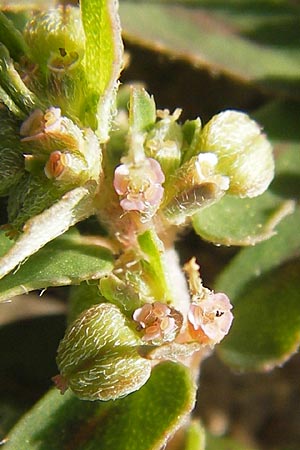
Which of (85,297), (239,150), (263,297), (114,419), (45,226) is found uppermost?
(45,226)

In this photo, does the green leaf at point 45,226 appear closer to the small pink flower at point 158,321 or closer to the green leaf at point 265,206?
the small pink flower at point 158,321

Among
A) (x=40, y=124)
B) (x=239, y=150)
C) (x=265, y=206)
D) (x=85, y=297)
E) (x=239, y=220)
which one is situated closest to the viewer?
(x=40, y=124)

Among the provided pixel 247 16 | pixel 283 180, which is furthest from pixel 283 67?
pixel 283 180

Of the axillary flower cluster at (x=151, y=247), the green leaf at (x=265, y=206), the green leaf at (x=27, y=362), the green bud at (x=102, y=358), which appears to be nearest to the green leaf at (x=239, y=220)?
Result: the green leaf at (x=265, y=206)

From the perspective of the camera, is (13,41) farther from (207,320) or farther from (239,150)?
(207,320)

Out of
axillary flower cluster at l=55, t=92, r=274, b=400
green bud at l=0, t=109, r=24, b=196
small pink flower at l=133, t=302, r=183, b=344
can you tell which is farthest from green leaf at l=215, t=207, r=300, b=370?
green bud at l=0, t=109, r=24, b=196

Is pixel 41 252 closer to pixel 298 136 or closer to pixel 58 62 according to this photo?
pixel 58 62

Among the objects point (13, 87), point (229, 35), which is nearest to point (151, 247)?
point (13, 87)
